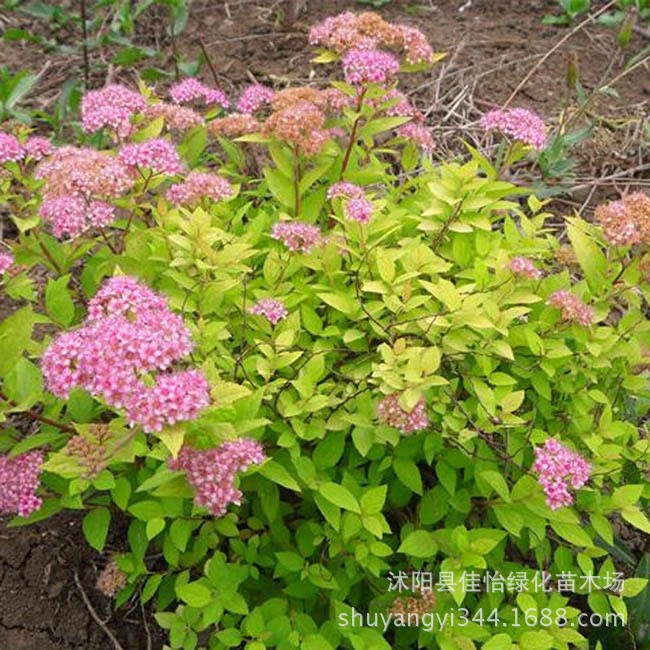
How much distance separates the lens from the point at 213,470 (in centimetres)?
139

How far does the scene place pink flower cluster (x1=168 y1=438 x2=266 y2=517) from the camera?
1.39 metres

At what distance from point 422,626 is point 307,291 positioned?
77 cm

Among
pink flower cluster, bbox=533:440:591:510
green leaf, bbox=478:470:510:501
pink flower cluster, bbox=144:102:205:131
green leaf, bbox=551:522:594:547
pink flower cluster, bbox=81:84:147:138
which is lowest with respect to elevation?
green leaf, bbox=551:522:594:547

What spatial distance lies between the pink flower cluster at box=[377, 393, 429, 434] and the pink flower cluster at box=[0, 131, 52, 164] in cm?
105

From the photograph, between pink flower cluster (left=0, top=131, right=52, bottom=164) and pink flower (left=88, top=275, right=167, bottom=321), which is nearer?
pink flower (left=88, top=275, right=167, bottom=321)

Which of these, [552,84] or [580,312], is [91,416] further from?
[552,84]

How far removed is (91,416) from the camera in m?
1.71

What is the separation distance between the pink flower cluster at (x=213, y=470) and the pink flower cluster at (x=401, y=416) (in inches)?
10.5

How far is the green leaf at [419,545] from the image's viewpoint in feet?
5.33

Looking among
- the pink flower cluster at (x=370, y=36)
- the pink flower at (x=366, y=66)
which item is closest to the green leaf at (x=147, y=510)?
the pink flower at (x=366, y=66)

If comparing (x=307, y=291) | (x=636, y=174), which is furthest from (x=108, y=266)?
(x=636, y=174)

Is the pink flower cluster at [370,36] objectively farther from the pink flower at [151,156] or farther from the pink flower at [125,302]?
the pink flower at [125,302]

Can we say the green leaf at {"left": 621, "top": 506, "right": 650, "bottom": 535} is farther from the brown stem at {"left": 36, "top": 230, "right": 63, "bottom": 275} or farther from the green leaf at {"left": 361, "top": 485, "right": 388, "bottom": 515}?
the brown stem at {"left": 36, "top": 230, "right": 63, "bottom": 275}

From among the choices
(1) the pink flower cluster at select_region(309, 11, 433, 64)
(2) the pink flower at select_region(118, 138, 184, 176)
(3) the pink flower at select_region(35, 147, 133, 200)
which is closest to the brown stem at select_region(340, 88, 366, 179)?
(1) the pink flower cluster at select_region(309, 11, 433, 64)
